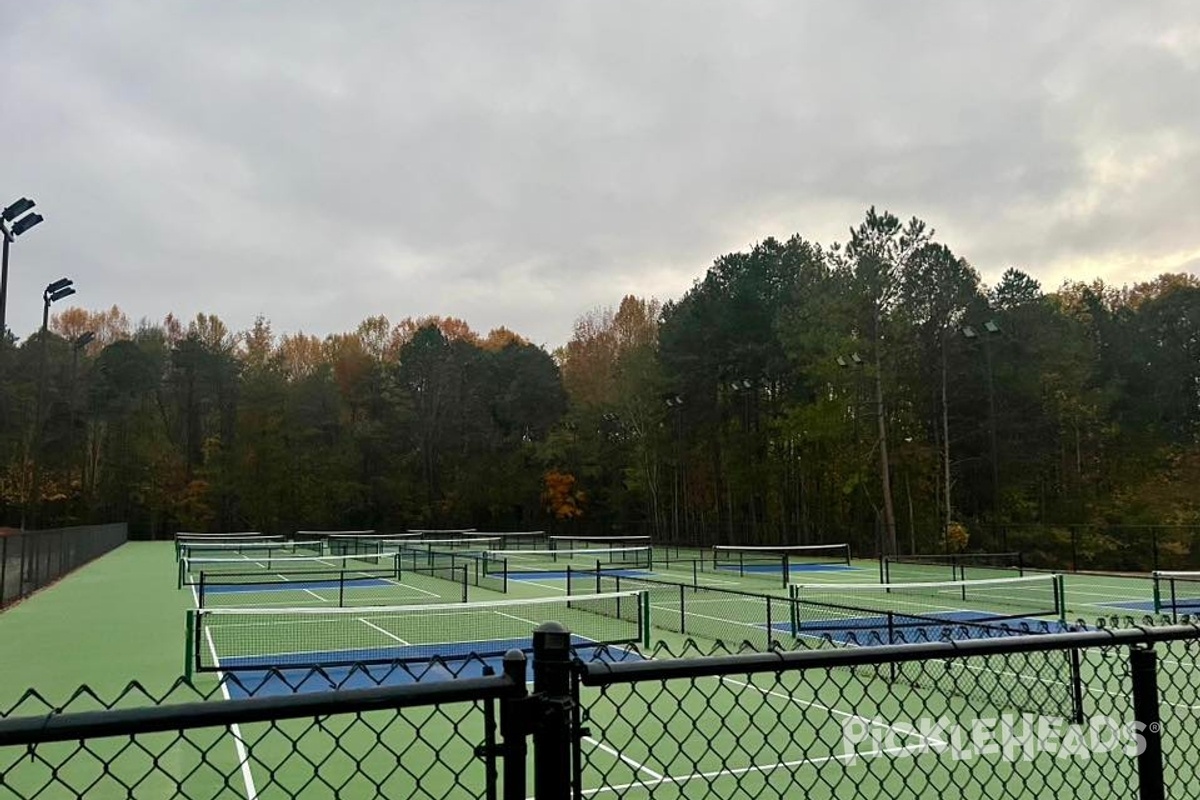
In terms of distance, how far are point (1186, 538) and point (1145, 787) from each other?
3388cm

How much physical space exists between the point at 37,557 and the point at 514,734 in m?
23.0

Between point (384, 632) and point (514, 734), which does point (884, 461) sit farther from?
point (514, 734)

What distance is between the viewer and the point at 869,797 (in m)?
5.91

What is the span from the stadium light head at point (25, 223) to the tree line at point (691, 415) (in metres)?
4.84

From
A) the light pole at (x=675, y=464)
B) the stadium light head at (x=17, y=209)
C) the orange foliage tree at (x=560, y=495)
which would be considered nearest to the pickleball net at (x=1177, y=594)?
the stadium light head at (x=17, y=209)

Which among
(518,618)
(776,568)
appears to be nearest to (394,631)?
(518,618)

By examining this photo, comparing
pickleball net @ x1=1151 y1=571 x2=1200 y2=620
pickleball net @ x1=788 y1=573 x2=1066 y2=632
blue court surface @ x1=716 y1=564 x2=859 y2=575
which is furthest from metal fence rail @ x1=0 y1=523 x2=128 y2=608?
pickleball net @ x1=1151 y1=571 x2=1200 y2=620

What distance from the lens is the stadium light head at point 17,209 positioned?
70.0 ft

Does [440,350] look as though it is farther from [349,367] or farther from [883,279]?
[883,279]

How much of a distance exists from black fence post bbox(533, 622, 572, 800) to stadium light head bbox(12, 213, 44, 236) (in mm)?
25108

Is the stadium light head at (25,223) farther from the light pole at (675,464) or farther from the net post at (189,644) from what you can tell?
the light pole at (675,464)

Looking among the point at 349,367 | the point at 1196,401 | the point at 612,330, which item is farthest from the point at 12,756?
the point at 349,367

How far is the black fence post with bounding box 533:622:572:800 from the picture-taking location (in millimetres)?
1926

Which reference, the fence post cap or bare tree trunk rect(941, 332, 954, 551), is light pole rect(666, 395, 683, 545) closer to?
bare tree trunk rect(941, 332, 954, 551)
